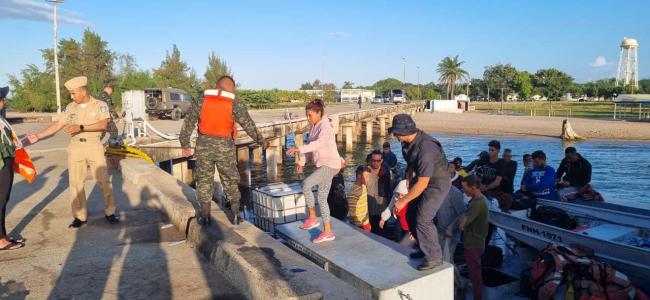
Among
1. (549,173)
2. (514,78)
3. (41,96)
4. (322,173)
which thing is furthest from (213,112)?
(514,78)

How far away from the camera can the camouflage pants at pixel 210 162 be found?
482 centimetres

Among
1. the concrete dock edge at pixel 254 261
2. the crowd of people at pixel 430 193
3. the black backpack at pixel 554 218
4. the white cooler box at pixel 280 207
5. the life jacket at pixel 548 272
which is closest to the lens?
the concrete dock edge at pixel 254 261

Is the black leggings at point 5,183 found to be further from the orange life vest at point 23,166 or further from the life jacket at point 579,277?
the life jacket at point 579,277

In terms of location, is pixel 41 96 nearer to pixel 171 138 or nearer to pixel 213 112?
pixel 171 138

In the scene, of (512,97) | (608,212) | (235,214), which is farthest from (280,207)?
(512,97)

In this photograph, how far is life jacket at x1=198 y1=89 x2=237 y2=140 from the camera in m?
4.75

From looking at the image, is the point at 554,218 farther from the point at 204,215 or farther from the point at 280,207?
the point at 204,215

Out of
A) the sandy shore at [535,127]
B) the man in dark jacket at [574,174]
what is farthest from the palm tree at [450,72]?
the man in dark jacket at [574,174]

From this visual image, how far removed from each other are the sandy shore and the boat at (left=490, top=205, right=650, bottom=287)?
103 ft

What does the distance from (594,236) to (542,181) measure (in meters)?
2.11

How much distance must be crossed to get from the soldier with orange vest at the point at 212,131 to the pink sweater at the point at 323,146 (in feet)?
2.29

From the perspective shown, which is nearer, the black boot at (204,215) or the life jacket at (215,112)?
the life jacket at (215,112)

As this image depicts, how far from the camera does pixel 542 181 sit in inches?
331

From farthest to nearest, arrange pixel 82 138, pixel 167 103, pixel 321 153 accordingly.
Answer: pixel 167 103 < pixel 82 138 < pixel 321 153
